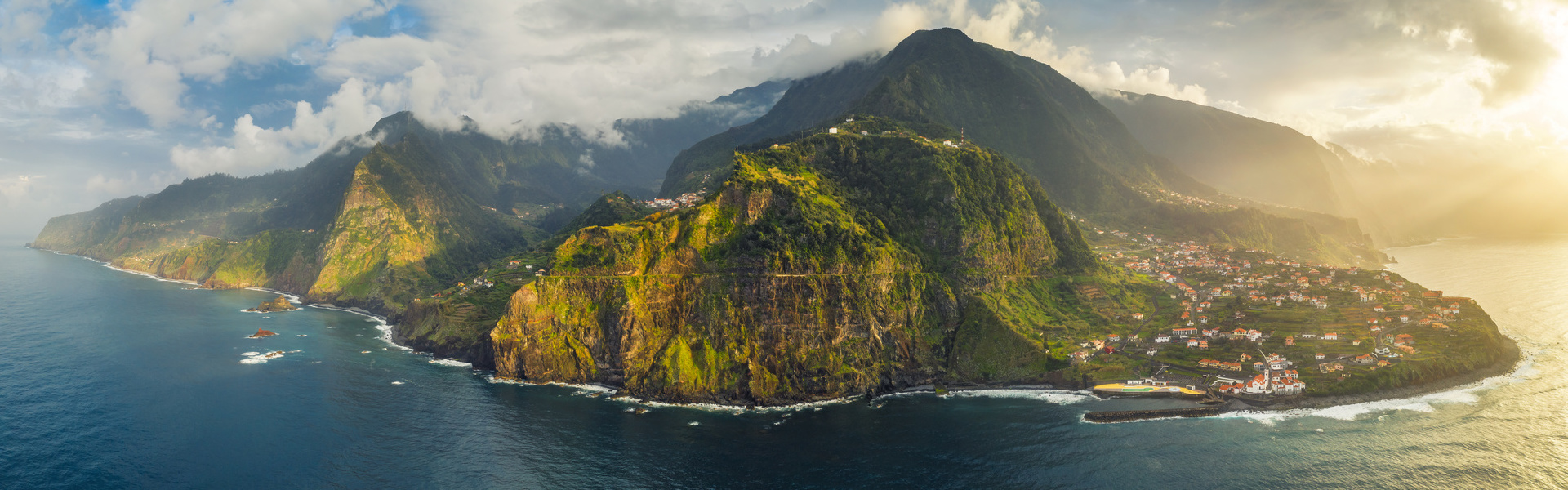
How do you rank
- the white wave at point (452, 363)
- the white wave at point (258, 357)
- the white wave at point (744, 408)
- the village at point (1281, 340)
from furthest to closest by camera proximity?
1. the white wave at point (452, 363)
2. the white wave at point (258, 357)
3. the village at point (1281, 340)
4. the white wave at point (744, 408)

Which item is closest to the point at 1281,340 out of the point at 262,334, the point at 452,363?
the point at 452,363

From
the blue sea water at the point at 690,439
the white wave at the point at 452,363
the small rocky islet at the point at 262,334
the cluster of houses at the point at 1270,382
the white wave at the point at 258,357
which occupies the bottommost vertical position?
the blue sea water at the point at 690,439

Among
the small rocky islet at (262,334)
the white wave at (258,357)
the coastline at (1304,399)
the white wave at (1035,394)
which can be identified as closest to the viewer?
the coastline at (1304,399)

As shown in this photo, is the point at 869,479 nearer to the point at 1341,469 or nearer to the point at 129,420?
the point at 1341,469

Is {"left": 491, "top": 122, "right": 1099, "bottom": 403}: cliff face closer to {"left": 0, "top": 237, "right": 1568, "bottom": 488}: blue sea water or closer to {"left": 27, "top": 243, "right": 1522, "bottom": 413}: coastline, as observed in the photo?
{"left": 27, "top": 243, "right": 1522, "bottom": 413}: coastline

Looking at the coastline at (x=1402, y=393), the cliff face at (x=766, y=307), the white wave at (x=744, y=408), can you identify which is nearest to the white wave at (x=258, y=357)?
the cliff face at (x=766, y=307)

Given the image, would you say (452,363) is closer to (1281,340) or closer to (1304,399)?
(1304,399)

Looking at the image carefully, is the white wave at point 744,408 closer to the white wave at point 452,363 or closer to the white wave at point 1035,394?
the white wave at point 1035,394
